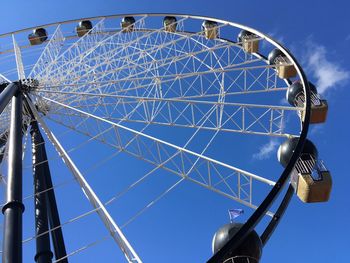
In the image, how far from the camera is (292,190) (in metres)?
9.62

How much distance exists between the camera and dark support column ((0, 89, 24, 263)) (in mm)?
7160

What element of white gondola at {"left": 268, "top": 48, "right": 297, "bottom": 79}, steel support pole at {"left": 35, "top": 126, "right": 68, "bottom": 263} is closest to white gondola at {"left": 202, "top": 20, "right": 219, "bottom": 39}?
white gondola at {"left": 268, "top": 48, "right": 297, "bottom": 79}

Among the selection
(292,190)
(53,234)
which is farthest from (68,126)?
(292,190)

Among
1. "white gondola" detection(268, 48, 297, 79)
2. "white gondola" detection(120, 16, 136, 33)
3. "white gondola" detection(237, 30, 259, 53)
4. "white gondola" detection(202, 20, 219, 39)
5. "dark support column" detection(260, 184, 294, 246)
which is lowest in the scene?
"dark support column" detection(260, 184, 294, 246)

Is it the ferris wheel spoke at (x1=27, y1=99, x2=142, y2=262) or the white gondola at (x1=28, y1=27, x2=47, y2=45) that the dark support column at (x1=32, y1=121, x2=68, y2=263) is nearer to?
the ferris wheel spoke at (x1=27, y1=99, x2=142, y2=262)

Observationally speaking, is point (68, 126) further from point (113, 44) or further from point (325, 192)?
point (325, 192)

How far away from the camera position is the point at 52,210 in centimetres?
1159

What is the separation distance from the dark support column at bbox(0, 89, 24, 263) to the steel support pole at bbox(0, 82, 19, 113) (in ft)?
1.85

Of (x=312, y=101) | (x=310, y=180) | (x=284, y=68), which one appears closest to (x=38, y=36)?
(x=284, y=68)

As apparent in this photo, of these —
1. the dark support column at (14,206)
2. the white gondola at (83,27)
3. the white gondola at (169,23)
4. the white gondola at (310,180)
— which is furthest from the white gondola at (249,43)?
the dark support column at (14,206)

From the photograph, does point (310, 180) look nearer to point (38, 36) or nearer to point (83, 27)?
point (83, 27)

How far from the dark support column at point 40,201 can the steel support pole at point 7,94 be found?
1575 millimetres

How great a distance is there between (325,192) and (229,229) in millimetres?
2699

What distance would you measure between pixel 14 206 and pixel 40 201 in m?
3.45
